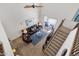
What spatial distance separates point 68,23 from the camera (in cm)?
555

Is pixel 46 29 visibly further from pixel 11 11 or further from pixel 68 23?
pixel 11 11

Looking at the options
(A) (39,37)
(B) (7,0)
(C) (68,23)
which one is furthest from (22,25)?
(B) (7,0)

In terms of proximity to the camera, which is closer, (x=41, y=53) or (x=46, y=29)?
(x=41, y=53)

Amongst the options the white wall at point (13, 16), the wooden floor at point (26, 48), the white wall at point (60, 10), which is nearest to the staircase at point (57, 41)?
the wooden floor at point (26, 48)

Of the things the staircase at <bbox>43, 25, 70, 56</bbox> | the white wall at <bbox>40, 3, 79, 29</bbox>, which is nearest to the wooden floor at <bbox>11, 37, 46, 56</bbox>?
the staircase at <bbox>43, 25, 70, 56</bbox>

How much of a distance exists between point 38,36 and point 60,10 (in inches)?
69.9

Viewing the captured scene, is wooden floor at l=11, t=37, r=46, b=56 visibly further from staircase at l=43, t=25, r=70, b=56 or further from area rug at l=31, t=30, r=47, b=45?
staircase at l=43, t=25, r=70, b=56

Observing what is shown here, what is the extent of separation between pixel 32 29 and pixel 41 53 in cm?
171

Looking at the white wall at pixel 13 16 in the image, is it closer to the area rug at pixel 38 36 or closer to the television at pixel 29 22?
the television at pixel 29 22

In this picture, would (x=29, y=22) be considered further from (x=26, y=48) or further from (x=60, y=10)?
(x=60, y=10)

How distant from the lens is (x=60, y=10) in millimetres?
5824

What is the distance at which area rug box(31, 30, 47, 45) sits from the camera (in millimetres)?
6264

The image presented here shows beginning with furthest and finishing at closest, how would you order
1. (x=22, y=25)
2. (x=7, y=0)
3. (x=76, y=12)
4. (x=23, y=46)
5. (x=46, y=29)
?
1. (x=46, y=29)
2. (x=22, y=25)
3. (x=23, y=46)
4. (x=76, y=12)
5. (x=7, y=0)

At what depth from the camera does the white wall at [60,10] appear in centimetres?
523
